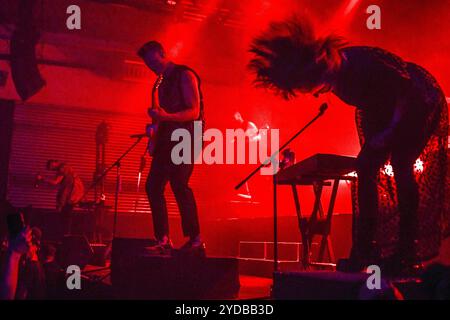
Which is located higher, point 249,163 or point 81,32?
point 81,32

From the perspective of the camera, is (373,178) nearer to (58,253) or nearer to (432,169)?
(432,169)

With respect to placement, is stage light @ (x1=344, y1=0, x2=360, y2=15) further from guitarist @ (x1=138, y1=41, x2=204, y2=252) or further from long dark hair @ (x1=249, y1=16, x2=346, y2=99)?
long dark hair @ (x1=249, y1=16, x2=346, y2=99)

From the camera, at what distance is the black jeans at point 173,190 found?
401 centimetres

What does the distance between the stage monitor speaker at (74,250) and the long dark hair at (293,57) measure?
4388mm

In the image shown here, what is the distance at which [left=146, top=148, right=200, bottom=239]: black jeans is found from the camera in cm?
401

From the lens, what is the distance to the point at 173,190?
405cm

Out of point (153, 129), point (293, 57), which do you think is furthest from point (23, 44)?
point (293, 57)

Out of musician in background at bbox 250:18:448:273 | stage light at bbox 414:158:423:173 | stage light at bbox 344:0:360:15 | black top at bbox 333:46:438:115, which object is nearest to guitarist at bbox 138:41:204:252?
musician in background at bbox 250:18:448:273

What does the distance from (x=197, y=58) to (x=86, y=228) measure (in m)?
5.96

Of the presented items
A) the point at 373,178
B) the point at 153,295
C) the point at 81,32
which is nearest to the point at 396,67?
the point at 373,178

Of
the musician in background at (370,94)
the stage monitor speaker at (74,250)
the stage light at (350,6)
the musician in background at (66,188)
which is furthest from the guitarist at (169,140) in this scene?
the stage light at (350,6)

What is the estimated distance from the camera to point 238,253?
9.00 meters

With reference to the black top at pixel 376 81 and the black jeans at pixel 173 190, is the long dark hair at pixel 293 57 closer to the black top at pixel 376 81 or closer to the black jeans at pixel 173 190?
the black top at pixel 376 81

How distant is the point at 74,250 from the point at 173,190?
2.91 metres
